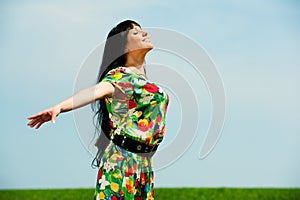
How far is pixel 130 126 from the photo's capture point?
3338 millimetres

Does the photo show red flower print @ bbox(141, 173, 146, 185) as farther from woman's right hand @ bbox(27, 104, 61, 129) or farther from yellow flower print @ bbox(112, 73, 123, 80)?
woman's right hand @ bbox(27, 104, 61, 129)

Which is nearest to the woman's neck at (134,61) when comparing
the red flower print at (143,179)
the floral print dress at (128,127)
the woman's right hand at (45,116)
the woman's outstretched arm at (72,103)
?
the floral print dress at (128,127)

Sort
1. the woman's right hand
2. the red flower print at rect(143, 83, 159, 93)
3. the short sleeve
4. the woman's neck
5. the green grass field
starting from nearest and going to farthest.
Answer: the woman's right hand → the short sleeve → the red flower print at rect(143, 83, 159, 93) → the woman's neck → the green grass field

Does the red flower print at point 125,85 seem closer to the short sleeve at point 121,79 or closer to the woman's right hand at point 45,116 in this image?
the short sleeve at point 121,79

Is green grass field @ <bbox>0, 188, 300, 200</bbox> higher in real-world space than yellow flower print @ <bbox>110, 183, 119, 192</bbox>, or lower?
lower

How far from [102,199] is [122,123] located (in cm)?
50

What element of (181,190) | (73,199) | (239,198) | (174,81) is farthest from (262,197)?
(174,81)

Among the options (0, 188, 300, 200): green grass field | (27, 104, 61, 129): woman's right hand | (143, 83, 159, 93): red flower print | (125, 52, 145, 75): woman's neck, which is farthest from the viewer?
(0, 188, 300, 200): green grass field

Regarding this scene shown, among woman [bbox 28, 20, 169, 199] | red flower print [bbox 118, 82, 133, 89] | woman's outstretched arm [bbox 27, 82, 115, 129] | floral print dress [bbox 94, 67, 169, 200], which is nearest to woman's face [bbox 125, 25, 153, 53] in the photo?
woman [bbox 28, 20, 169, 199]

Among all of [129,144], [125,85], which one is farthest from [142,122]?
[125,85]

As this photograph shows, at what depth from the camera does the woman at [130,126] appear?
131 inches

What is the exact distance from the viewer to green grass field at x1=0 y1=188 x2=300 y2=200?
7961 mm

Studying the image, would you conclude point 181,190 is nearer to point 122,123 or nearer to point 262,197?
point 262,197

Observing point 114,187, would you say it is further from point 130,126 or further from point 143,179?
point 130,126
